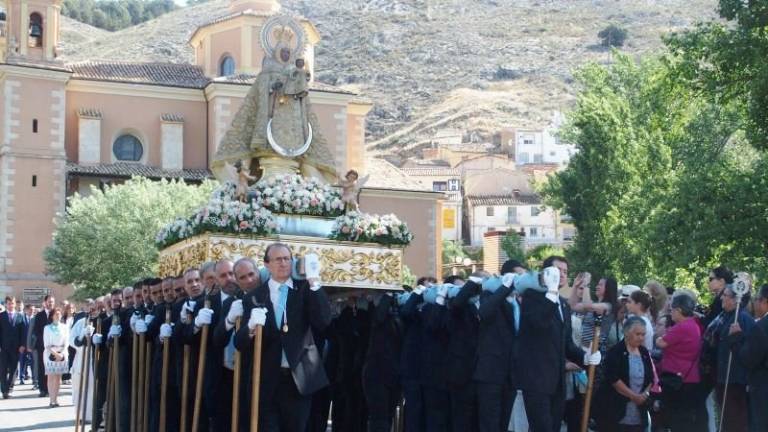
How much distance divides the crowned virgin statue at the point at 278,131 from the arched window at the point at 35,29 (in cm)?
4113

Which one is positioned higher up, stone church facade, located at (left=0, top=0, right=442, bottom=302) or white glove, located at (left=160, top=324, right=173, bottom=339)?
stone church facade, located at (left=0, top=0, right=442, bottom=302)

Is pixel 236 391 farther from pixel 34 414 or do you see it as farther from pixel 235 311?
pixel 34 414

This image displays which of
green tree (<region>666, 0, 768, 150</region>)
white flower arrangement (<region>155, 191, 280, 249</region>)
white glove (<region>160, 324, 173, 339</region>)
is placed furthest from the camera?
green tree (<region>666, 0, 768, 150</region>)

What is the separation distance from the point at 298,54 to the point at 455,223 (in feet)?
290

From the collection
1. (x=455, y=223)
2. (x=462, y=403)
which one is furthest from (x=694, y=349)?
(x=455, y=223)

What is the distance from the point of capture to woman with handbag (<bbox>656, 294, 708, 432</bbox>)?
523 inches

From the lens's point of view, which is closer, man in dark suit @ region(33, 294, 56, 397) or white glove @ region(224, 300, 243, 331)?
white glove @ region(224, 300, 243, 331)

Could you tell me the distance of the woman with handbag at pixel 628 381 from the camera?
42.3 feet

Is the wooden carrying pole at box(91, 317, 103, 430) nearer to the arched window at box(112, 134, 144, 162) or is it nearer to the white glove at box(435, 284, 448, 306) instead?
the white glove at box(435, 284, 448, 306)

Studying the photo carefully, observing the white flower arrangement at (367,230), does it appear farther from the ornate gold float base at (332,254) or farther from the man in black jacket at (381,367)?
the man in black jacket at (381,367)

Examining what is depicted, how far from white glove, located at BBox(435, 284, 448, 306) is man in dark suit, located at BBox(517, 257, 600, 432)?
1.39m

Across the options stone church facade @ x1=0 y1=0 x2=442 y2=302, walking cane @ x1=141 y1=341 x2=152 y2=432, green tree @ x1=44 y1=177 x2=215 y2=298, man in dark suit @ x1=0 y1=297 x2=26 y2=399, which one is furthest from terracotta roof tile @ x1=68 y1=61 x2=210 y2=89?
walking cane @ x1=141 y1=341 x2=152 y2=432

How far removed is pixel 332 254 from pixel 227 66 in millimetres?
47418

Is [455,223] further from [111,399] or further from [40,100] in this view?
[111,399]
